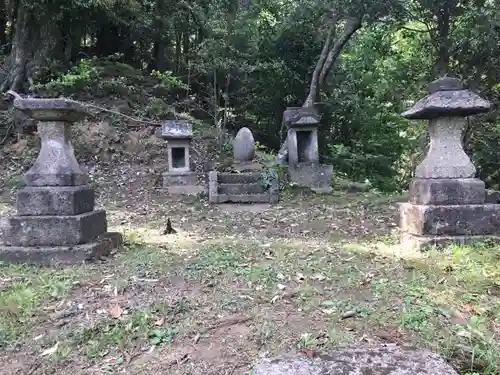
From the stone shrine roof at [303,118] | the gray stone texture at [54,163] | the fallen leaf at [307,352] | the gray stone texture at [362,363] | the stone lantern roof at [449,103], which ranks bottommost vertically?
the fallen leaf at [307,352]

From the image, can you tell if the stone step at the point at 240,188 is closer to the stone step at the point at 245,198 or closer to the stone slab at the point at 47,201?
the stone step at the point at 245,198

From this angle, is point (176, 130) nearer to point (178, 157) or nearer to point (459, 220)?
point (178, 157)

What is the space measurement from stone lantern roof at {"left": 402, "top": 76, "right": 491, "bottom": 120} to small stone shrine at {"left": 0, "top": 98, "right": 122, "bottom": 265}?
11.8 ft

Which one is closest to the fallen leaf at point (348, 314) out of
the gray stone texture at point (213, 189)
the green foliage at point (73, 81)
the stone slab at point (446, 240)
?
the stone slab at point (446, 240)

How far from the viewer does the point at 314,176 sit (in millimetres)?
9555

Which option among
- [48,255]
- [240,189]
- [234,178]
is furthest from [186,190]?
[48,255]

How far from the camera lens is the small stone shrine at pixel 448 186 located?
438cm

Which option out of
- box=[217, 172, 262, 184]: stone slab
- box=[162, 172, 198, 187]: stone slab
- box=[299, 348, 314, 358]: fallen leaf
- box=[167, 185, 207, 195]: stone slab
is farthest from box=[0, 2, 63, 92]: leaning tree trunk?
box=[299, 348, 314, 358]: fallen leaf

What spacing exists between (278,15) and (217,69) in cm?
281

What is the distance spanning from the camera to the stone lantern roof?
435 centimetres

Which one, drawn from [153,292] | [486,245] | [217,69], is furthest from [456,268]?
[217,69]

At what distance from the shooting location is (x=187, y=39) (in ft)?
46.4

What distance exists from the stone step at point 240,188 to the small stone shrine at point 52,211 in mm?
4399

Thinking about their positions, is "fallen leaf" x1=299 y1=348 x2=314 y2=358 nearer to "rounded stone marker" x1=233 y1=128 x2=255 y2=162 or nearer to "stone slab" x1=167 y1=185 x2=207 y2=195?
"stone slab" x1=167 y1=185 x2=207 y2=195
